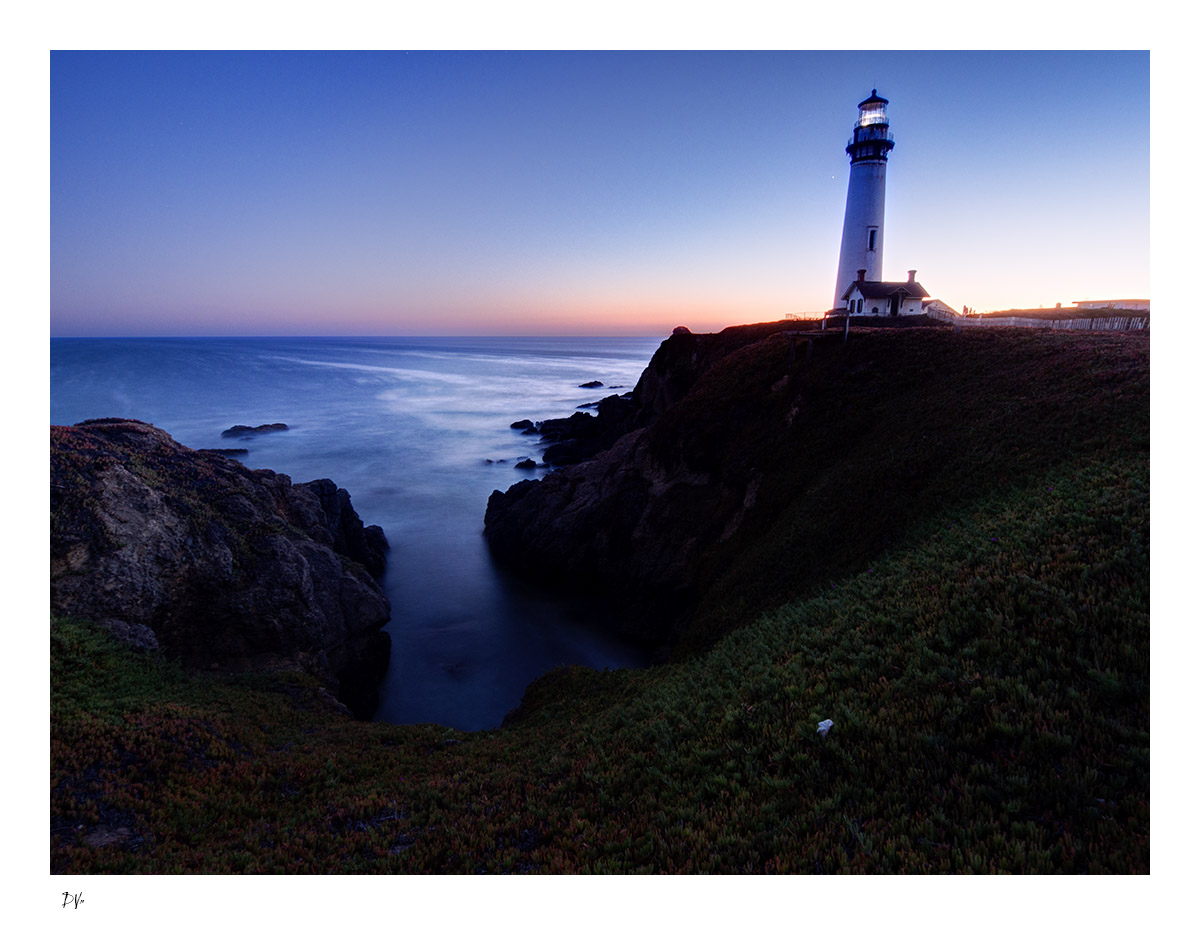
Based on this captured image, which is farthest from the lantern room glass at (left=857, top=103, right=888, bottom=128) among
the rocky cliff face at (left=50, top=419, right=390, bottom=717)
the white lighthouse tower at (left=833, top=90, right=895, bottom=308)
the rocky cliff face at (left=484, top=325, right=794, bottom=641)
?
the rocky cliff face at (left=50, top=419, right=390, bottom=717)

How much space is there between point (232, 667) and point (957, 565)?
21.1m

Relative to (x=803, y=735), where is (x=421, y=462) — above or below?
above

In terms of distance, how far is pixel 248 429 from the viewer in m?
73.7

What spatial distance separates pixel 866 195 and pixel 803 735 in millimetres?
47187

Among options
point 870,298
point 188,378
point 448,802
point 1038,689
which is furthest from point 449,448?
point 188,378

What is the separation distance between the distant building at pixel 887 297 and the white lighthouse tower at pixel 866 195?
1.16m

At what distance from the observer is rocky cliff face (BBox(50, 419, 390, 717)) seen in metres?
14.4

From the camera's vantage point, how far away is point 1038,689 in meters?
7.30

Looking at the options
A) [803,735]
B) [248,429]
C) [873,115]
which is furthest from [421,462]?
[803,735]

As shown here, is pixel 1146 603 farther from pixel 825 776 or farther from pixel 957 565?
pixel 825 776

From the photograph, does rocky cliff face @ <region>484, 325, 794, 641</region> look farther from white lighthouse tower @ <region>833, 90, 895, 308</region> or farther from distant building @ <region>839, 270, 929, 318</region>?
white lighthouse tower @ <region>833, 90, 895, 308</region>

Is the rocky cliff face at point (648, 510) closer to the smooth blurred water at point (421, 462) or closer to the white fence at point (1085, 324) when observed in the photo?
the smooth blurred water at point (421, 462)

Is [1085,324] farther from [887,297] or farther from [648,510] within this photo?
[648,510]

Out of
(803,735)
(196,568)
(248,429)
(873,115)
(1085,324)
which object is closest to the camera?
(803,735)
